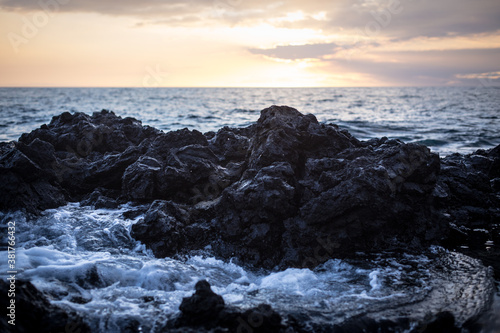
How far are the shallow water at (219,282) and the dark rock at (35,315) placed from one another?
9.2 inches

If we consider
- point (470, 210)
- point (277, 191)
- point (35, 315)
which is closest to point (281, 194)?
point (277, 191)

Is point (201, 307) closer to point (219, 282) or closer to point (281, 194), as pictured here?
point (219, 282)

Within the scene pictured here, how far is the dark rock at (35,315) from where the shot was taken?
377 cm

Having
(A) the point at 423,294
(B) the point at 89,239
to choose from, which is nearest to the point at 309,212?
(A) the point at 423,294

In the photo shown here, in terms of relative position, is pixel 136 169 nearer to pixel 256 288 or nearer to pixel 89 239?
pixel 89 239

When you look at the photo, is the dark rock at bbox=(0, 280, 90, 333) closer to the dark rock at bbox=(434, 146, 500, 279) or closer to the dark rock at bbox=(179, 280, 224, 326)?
the dark rock at bbox=(179, 280, 224, 326)

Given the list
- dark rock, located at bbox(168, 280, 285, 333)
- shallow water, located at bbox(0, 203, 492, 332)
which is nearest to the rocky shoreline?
shallow water, located at bbox(0, 203, 492, 332)

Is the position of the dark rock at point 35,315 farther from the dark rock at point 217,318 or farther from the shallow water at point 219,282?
the dark rock at point 217,318

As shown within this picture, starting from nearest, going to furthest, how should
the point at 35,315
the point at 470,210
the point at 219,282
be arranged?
the point at 35,315 < the point at 219,282 < the point at 470,210

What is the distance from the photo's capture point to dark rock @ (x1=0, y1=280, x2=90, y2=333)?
3.77m

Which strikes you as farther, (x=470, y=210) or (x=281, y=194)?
(x=470, y=210)

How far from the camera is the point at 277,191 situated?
631cm

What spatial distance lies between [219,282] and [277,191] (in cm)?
181

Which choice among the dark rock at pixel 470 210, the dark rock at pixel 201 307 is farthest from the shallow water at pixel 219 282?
the dark rock at pixel 470 210
